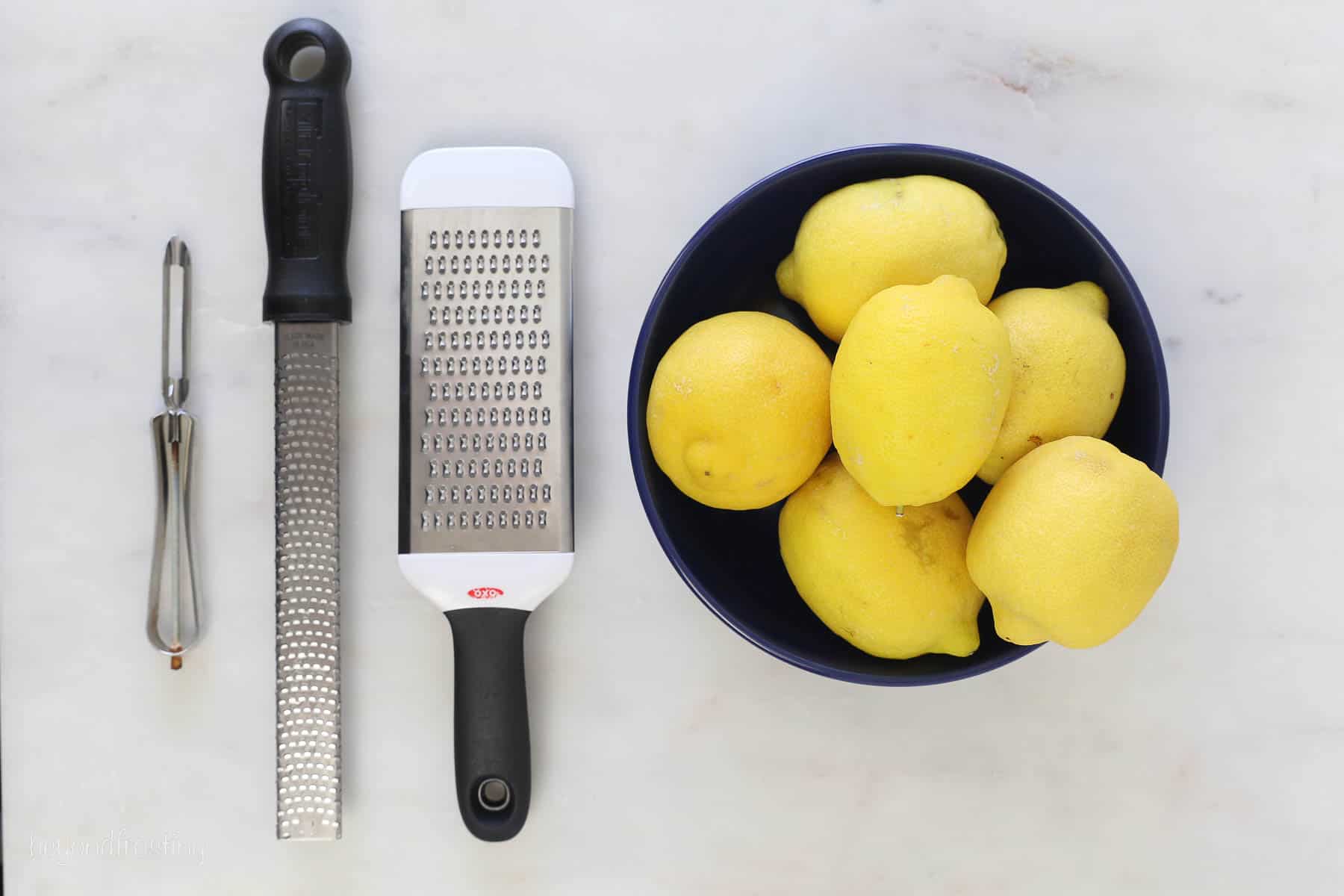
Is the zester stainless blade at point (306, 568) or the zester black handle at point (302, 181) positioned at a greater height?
the zester black handle at point (302, 181)

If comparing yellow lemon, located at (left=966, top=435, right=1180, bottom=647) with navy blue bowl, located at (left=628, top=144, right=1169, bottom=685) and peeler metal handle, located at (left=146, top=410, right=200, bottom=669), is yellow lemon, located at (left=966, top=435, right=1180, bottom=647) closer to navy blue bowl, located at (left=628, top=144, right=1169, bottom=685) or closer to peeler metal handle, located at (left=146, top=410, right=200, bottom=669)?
navy blue bowl, located at (left=628, top=144, right=1169, bottom=685)

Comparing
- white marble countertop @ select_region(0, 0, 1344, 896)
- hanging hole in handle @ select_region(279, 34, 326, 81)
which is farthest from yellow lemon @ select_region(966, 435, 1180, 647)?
hanging hole in handle @ select_region(279, 34, 326, 81)

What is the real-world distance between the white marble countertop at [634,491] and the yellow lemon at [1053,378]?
0.61ft

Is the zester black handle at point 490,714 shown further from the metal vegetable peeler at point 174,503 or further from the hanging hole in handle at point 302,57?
the hanging hole in handle at point 302,57

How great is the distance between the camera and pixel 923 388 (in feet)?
1.38

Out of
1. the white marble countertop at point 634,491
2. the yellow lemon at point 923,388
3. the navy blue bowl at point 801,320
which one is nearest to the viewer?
the yellow lemon at point 923,388

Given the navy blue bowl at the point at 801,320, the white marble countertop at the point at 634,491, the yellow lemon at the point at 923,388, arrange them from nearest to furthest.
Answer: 1. the yellow lemon at the point at 923,388
2. the navy blue bowl at the point at 801,320
3. the white marble countertop at the point at 634,491

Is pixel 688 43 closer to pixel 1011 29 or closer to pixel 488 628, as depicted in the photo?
pixel 1011 29

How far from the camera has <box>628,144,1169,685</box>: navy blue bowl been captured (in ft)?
1.77

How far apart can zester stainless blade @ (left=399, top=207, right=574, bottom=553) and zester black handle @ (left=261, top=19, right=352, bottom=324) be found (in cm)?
5

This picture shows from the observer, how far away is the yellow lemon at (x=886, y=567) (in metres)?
0.48

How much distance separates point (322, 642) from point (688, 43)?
1.50 feet

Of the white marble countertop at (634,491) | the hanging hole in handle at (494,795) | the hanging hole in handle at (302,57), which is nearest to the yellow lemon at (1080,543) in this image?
the white marble countertop at (634,491)

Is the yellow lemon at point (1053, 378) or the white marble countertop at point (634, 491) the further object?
the white marble countertop at point (634, 491)
